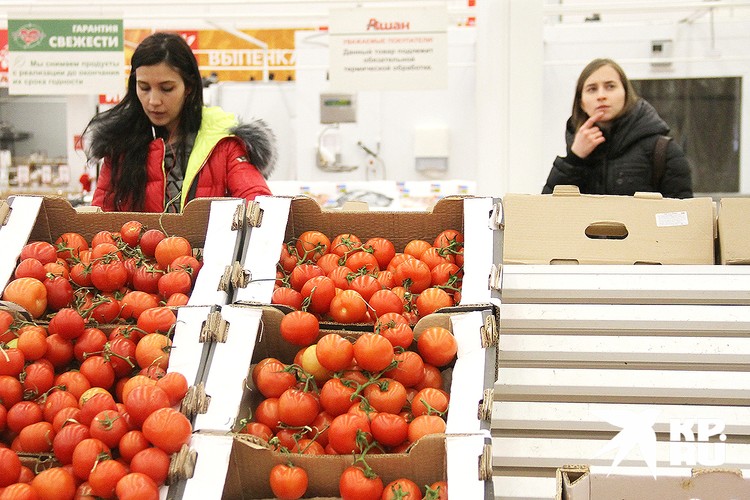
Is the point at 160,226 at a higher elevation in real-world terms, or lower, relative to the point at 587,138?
lower

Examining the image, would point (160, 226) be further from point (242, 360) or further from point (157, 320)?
point (242, 360)

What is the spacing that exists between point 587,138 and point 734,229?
730 millimetres

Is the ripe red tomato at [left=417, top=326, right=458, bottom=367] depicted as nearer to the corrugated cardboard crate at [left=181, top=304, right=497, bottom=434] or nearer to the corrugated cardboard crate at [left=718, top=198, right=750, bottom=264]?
the corrugated cardboard crate at [left=181, top=304, right=497, bottom=434]

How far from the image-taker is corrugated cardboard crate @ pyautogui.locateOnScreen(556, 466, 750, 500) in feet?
4.17

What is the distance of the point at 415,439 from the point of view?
1475 mm

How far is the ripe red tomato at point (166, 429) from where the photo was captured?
1393mm

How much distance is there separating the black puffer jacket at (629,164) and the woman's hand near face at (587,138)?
29 mm

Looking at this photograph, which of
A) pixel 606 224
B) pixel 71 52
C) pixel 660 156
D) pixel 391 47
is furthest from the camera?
pixel 71 52

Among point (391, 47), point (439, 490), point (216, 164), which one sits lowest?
point (439, 490)

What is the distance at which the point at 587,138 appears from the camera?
8.85 feet

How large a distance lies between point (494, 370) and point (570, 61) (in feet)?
14.9

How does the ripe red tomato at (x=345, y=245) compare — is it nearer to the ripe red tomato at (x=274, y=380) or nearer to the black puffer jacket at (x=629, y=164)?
the ripe red tomato at (x=274, y=380)

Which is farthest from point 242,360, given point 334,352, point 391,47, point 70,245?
point 391,47

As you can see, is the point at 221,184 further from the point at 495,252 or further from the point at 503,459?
the point at 503,459
